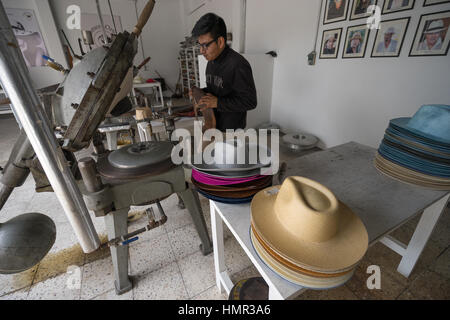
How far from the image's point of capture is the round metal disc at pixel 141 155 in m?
0.96

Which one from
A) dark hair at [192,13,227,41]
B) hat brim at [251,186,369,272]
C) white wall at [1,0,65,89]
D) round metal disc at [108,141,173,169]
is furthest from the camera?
white wall at [1,0,65,89]

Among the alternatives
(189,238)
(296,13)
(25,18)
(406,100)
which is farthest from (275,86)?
(25,18)

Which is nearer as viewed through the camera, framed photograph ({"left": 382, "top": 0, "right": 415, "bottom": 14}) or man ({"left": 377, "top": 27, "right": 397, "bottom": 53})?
framed photograph ({"left": 382, "top": 0, "right": 415, "bottom": 14})

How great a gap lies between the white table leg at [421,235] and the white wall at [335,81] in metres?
1.42

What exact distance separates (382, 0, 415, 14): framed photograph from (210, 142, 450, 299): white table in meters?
1.73

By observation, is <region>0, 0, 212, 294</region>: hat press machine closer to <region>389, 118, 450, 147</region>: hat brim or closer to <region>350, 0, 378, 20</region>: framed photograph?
<region>389, 118, 450, 147</region>: hat brim

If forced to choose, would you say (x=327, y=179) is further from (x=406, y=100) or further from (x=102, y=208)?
(x=406, y=100)

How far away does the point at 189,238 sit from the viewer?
166cm

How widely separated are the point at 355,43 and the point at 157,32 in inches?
271

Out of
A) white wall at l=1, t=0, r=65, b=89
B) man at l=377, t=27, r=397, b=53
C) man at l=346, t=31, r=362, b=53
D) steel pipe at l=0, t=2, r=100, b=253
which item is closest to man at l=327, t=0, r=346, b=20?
man at l=346, t=31, r=362, b=53

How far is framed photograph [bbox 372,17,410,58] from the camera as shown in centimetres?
198

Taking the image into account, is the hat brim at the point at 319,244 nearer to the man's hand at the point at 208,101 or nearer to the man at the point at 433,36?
the man's hand at the point at 208,101

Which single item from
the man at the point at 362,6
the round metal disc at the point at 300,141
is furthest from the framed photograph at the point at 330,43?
the round metal disc at the point at 300,141

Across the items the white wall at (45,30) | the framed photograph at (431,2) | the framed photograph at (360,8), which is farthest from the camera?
the white wall at (45,30)
